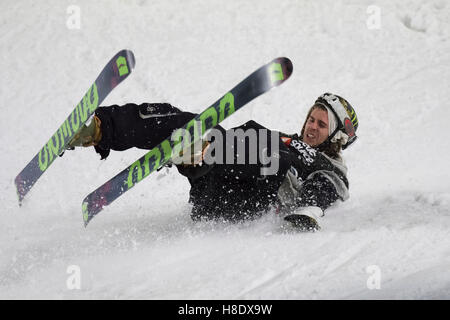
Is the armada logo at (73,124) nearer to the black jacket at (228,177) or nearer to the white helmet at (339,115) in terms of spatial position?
the black jacket at (228,177)

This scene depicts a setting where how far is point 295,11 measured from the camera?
7523 millimetres

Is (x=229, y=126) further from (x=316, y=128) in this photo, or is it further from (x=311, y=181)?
(x=311, y=181)

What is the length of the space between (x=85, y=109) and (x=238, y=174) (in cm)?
91

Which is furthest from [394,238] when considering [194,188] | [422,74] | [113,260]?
[422,74]

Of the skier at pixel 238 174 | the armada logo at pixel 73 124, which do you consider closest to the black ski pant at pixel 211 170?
the skier at pixel 238 174

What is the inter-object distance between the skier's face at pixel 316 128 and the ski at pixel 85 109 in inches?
53.9

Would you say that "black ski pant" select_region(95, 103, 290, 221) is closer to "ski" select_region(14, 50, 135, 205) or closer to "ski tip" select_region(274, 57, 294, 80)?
"ski" select_region(14, 50, 135, 205)

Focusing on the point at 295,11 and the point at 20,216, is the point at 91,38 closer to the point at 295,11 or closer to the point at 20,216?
the point at 295,11

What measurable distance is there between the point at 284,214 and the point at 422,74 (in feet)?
11.7

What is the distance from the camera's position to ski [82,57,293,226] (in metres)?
3.01

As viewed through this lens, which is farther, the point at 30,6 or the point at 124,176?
the point at 30,6

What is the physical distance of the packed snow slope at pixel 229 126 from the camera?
2.97m

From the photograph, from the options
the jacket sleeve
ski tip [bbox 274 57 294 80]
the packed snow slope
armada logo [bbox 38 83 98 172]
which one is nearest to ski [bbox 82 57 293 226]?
ski tip [bbox 274 57 294 80]

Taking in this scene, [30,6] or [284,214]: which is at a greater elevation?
[30,6]
